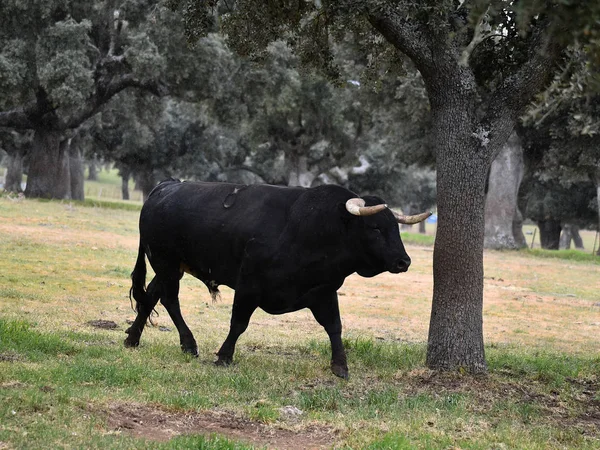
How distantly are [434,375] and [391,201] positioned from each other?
60844 mm

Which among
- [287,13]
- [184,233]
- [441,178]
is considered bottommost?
[184,233]

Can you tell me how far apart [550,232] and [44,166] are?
112 feet

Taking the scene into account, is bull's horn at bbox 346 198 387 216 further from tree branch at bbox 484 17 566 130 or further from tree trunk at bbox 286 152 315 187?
tree trunk at bbox 286 152 315 187

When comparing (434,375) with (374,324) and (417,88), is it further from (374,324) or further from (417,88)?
(417,88)

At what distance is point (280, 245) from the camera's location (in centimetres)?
927

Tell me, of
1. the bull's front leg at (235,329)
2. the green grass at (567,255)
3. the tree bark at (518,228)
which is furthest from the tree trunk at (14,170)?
the bull's front leg at (235,329)

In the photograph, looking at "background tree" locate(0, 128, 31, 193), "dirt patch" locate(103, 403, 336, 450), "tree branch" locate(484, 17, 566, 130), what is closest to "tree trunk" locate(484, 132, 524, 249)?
"tree branch" locate(484, 17, 566, 130)

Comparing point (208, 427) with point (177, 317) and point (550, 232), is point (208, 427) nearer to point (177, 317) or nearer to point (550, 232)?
point (177, 317)

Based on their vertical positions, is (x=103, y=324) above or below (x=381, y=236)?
below

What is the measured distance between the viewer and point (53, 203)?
118 ft

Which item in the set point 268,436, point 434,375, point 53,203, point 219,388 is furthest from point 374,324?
point 53,203

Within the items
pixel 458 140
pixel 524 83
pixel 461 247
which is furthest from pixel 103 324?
pixel 524 83

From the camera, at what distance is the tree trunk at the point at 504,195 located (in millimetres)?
35750

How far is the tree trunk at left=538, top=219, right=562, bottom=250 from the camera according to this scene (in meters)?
56.6
